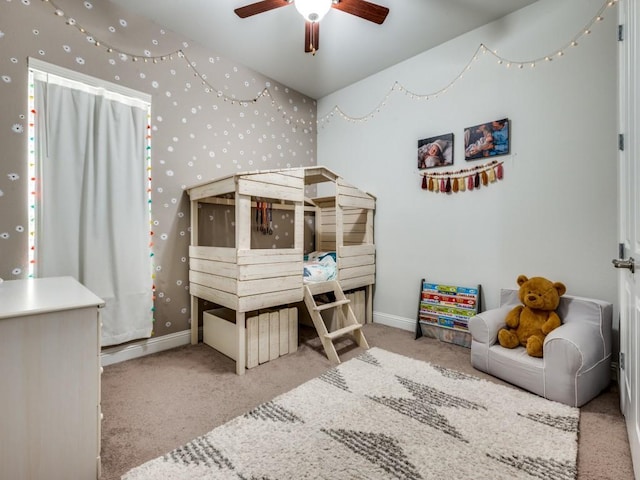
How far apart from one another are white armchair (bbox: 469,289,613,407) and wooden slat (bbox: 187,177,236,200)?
6.64 ft

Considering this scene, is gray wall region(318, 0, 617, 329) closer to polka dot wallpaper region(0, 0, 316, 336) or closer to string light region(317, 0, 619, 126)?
string light region(317, 0, 619, 126)

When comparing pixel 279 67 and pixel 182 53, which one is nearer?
pixel 182 53

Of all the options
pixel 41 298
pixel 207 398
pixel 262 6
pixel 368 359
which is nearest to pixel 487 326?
pixel 368 359

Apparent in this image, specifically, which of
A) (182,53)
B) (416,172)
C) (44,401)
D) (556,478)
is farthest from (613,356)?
(182,53)

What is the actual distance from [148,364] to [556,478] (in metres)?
2.58

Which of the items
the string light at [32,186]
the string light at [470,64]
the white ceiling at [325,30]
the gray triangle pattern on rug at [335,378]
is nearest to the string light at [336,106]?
the string light at [470,64]

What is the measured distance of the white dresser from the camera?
107 centimetres

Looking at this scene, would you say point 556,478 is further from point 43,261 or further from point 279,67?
point 279,67

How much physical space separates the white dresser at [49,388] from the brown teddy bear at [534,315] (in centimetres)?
237

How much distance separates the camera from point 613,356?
219 cm

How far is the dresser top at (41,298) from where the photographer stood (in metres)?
1.11

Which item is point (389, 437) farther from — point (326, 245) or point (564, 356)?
point (326, 245)

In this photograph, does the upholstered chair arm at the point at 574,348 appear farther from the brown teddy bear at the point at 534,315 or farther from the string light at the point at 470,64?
the string light at the point at 470,64

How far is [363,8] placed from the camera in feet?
6.57
